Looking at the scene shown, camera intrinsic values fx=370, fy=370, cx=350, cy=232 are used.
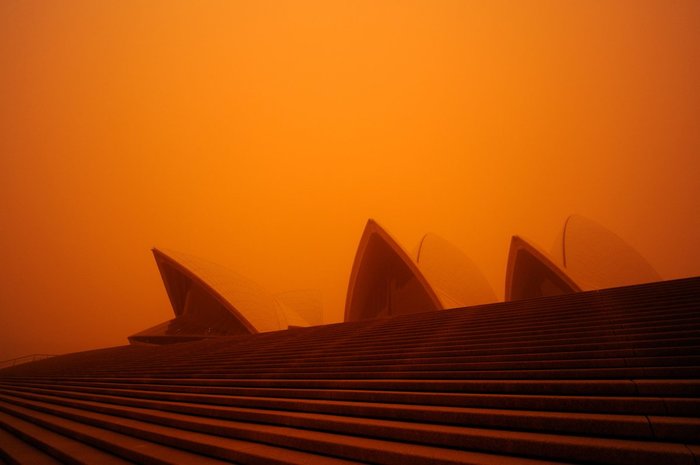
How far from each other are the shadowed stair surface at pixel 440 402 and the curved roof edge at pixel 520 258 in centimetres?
814

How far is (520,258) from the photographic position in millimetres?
14133

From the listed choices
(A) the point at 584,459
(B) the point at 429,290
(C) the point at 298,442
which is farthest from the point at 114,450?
(B) the point at 429,290

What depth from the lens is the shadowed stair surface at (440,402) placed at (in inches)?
70.1

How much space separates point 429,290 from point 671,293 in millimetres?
9892

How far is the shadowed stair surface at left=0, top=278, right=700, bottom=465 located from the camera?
5.84ft

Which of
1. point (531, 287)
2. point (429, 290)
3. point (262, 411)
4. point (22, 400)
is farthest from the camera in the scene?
point (531, 287)

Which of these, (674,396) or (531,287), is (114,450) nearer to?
(674,396)

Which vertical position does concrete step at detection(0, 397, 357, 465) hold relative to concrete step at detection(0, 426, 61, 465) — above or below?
above

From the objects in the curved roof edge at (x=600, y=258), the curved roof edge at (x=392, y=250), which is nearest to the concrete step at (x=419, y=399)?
the curved roof edge at (x=392, y=250)

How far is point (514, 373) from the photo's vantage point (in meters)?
2.76

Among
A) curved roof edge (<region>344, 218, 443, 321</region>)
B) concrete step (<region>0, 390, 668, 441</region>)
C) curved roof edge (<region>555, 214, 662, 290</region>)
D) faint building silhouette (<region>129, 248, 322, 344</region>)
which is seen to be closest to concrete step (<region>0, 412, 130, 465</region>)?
concrete step (<region>0, 390, 668, 441</region>)

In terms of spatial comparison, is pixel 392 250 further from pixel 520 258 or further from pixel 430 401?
pixel 430 401

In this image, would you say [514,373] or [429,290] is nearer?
[514,373]

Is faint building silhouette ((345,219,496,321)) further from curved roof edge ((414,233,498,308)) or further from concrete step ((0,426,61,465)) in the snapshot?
concrete step ((0,426,61,465))
